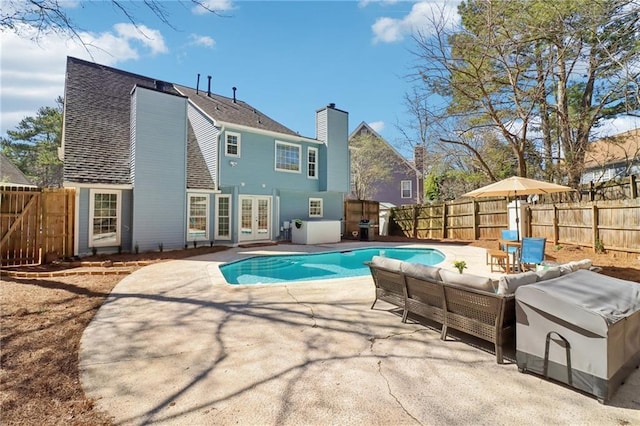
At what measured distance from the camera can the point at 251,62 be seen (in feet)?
38.2

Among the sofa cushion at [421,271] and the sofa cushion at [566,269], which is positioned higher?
the sofa cushion at [566,269]

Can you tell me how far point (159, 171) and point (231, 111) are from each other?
590 centimetres

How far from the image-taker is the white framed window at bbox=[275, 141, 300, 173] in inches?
620

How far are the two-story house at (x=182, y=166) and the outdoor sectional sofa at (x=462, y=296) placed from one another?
1002 cm

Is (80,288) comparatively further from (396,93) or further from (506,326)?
(396,93)

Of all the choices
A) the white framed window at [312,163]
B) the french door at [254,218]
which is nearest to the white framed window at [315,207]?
the white framed window at [312,163]

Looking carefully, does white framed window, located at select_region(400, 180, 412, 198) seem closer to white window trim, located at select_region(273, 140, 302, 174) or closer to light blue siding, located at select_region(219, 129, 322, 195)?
light blue siding, located at select_region(219, 129, 322, 195)

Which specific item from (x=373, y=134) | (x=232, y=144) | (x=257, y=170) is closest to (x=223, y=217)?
(x=257, y=170)

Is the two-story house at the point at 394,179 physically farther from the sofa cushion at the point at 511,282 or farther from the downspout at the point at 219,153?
the sofa cushion at the point at 511,282

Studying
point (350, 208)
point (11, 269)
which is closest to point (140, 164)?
point (11, 269)

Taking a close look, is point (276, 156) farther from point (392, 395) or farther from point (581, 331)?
point (581, 331)

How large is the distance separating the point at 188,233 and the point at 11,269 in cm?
550

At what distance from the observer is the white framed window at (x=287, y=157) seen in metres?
15.8

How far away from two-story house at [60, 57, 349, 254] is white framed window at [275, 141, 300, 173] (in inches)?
2.1
